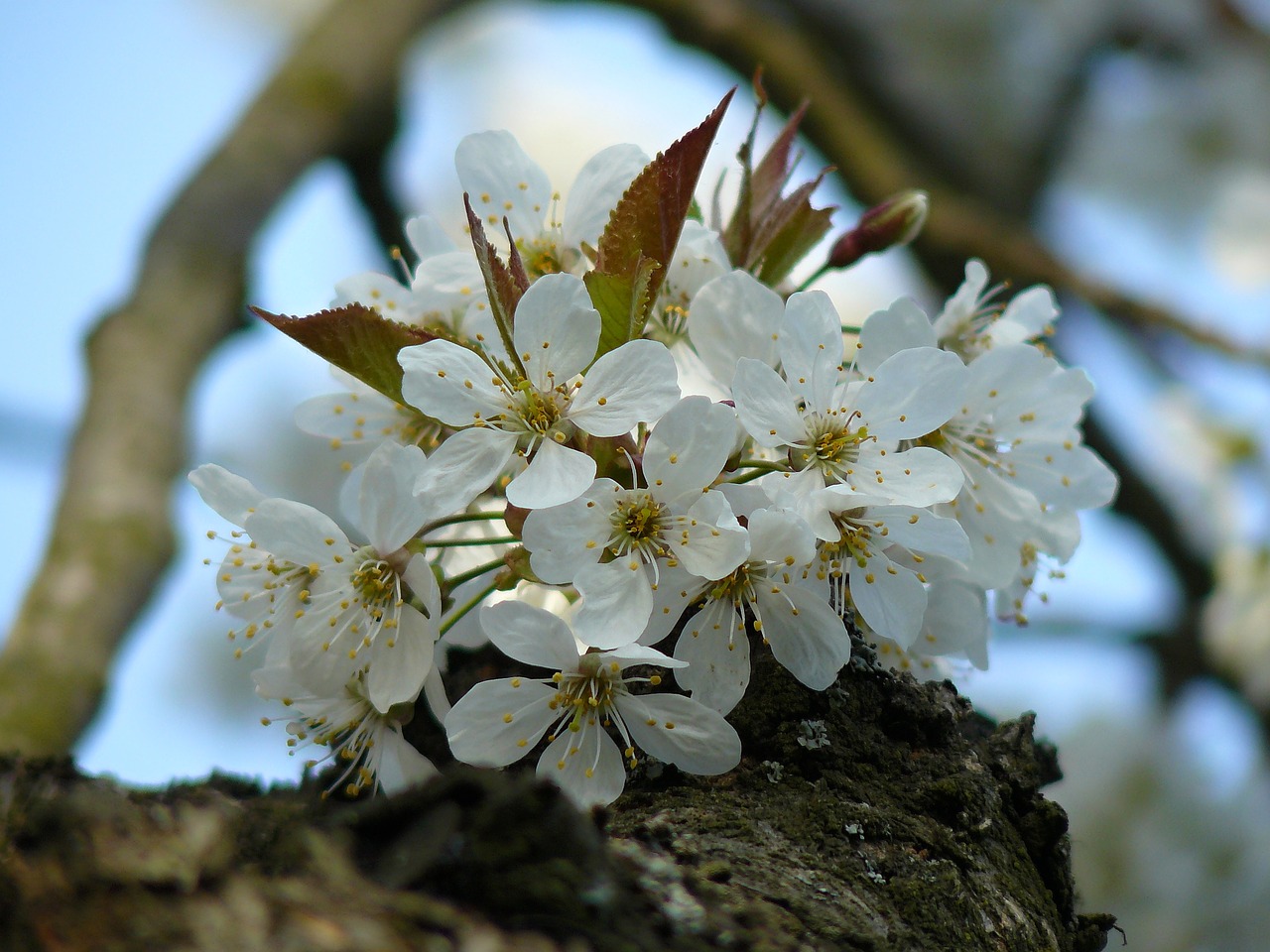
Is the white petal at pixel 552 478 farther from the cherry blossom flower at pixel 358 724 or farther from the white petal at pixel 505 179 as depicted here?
the white petal at pixel 505 179

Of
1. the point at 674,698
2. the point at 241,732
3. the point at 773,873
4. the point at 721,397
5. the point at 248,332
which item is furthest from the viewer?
the point at 241,732

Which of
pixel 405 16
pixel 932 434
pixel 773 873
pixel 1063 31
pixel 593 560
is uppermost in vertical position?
pixel 1063 31

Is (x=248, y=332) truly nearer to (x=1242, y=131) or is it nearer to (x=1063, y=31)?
(x=1063, y=31)

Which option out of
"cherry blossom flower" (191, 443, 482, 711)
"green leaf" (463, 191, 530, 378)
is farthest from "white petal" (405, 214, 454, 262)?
"cherry blossom flower" (191, 443, 482, 711)

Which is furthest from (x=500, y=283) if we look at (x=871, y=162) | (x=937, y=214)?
(x=871, y=162)

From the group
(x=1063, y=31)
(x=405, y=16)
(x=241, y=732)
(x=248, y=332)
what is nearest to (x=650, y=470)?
(x=248, y=332)

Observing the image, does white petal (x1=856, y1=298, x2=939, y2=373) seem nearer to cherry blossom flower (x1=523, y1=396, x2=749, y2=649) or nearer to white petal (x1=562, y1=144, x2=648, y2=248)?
cherry blossom flower (x1=523, y1=396, x2=749, y2=649)
